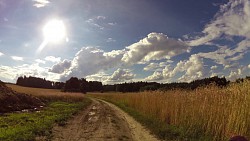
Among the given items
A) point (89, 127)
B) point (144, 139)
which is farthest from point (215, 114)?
point (89, 127)

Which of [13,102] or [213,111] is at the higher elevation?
[13,102]

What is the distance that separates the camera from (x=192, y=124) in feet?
52.4

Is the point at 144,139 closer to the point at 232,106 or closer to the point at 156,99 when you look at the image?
the point at 232,106

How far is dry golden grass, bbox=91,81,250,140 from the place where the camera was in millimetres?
11875

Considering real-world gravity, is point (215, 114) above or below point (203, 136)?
above

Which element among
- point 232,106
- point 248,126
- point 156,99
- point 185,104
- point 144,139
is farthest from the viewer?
point 156,99

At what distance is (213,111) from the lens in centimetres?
1416

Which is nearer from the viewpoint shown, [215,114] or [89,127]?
[215,114]

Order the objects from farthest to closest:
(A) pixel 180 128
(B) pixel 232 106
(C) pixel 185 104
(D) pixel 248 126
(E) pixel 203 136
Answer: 1. (C) pixel 185 104
2. (A) pixel 180 128
3. (E) pixel 203 136
4. (B) pixel 232 106
5. (D) pixel 248 126

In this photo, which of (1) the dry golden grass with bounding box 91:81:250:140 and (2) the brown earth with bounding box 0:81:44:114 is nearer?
(1) the dry golden grass with bounding box 91:81:250:140

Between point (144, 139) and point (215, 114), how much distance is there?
3807mm

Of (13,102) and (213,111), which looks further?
(13,102)

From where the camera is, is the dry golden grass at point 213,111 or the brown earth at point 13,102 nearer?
the dry golden grass at point 213,111

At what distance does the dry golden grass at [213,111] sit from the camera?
468 inches
